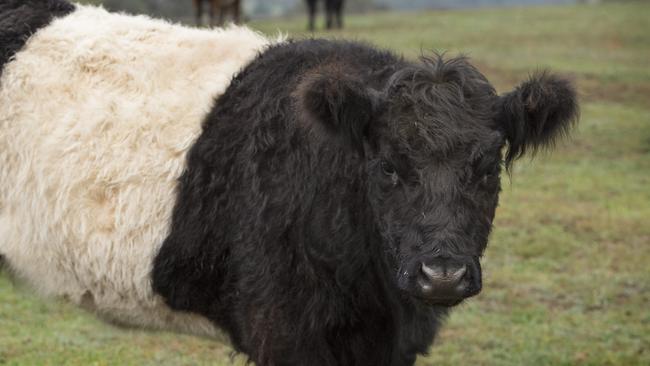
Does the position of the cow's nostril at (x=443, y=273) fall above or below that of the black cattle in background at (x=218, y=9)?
above

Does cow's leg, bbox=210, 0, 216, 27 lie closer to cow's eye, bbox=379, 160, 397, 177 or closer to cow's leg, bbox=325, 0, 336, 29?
cow's leg, bbox=325, 0, 336, 29

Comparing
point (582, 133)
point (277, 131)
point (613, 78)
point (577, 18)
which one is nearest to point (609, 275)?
point (277, 131)

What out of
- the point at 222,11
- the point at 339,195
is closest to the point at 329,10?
the point at 222,11

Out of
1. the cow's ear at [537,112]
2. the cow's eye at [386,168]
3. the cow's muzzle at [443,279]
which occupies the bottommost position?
the cow's muzzle at [443,279]

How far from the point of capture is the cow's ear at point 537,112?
4.48m

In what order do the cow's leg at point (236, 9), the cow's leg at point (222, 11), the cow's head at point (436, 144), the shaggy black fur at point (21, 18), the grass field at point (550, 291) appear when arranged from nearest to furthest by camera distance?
the cow's head at point (436, 144), the shaggy black fur at point (21, 18), the grass field at point (550, 291), the cow's leg at point (236, 9), the cow's leg at point (222, 11)

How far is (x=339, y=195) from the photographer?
4.67m

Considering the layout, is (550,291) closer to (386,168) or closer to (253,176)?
(253,176)

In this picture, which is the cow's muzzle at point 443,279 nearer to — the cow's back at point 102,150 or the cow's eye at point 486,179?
the cow's eye at point 486,179

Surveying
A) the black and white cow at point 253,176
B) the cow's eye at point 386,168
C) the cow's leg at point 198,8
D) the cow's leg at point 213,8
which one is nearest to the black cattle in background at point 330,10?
the cow's leg at point 213,8

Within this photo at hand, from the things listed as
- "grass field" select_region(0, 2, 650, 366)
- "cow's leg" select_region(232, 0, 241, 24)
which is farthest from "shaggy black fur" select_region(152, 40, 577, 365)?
"cow's leg" select_region(232, 0, 241, 24)

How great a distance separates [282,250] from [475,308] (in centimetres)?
386

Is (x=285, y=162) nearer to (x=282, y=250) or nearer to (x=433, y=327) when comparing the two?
(x=282, y=250)

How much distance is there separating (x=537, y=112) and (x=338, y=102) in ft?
2.95
